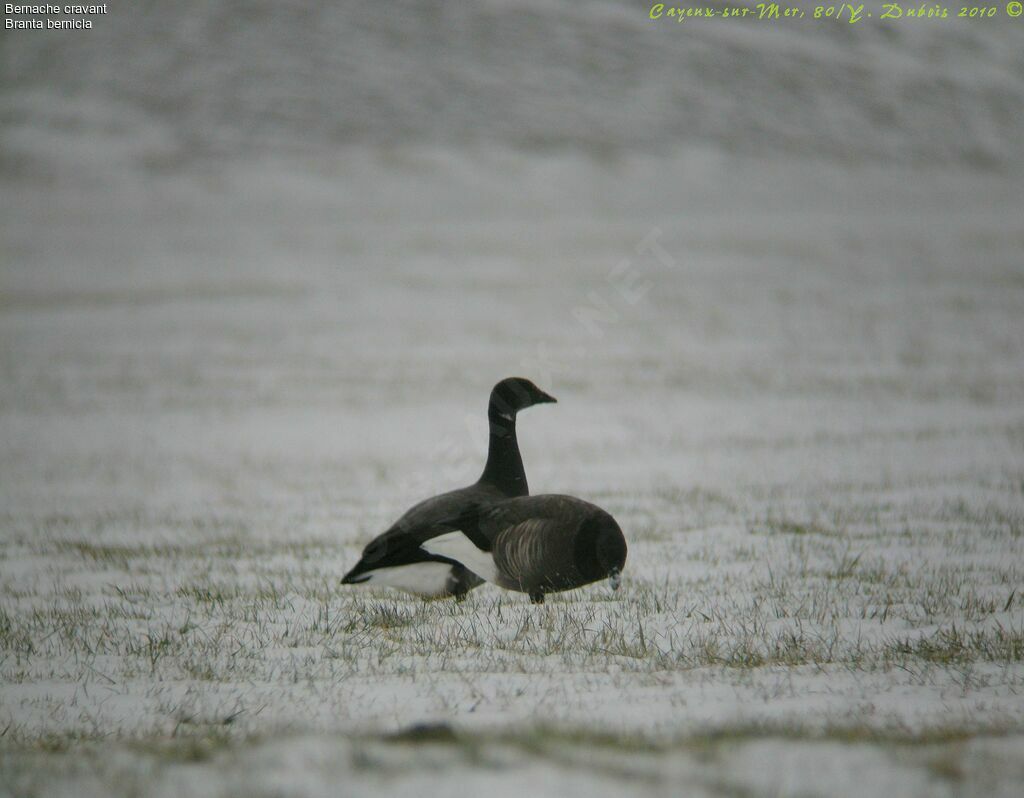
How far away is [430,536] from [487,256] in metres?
37.8

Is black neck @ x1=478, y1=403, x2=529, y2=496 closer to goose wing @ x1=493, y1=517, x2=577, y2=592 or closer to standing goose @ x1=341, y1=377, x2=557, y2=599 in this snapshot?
standing goose @ x1=341, y1=377, x2=557, y2=599

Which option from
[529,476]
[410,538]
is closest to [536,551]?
[410,538]

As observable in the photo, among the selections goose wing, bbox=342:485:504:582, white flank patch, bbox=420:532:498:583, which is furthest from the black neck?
white flank patch, bbox=420:532:498:583

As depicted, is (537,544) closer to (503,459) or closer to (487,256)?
(503,459)

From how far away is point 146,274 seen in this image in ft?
133

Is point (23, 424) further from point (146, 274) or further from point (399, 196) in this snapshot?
point (399, 196)

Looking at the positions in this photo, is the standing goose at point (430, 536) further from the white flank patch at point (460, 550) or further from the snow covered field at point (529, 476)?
the snow covered field at point (529, 476)

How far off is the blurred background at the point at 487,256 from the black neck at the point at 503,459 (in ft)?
8.88

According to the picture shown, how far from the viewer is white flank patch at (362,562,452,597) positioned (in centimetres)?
649

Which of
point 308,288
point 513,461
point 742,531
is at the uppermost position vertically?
point 308,288

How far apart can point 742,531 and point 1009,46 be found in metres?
99.1

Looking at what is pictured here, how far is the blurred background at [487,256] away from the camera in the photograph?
582 inches

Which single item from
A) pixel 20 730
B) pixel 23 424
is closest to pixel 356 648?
pixel 20 730

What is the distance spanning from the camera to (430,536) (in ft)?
21.3
